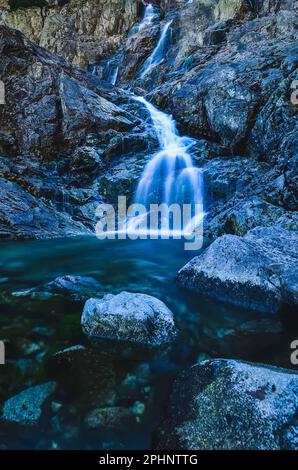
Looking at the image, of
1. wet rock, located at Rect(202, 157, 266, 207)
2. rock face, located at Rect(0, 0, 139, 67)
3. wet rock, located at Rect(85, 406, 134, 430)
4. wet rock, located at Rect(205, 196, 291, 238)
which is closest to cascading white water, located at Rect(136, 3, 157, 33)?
rock face, located at Rect(0, 0, 139, 67)

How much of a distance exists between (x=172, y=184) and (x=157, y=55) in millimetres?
18928

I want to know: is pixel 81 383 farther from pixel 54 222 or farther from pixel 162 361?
pixel 54 222

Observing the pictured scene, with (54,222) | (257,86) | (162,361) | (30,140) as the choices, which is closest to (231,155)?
(257,86)

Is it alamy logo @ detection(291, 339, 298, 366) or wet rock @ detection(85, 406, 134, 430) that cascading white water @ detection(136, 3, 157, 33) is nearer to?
alamy logo @ detection(291, 339, 298, 366)

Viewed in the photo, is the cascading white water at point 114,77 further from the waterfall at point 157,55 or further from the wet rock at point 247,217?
the wet rock at point 247,217

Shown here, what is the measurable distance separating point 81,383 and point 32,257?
20.7ft

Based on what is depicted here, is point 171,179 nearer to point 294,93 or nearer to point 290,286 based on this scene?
point 294,93

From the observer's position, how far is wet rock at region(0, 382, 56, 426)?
2.92m

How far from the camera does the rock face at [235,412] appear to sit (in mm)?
2449

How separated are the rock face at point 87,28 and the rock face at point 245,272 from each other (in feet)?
110

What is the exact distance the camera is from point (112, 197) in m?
14.9

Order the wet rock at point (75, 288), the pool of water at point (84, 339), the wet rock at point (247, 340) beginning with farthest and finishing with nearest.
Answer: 1. the wet rock at point (75, 288)
2. the wet rock at point (247, 340)
3. the pool of water at point (84, 339)

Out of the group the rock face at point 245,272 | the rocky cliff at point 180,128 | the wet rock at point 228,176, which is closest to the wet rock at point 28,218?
the rocky cliff at point 180,128

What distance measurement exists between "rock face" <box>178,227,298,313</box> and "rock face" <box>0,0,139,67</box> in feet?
110
